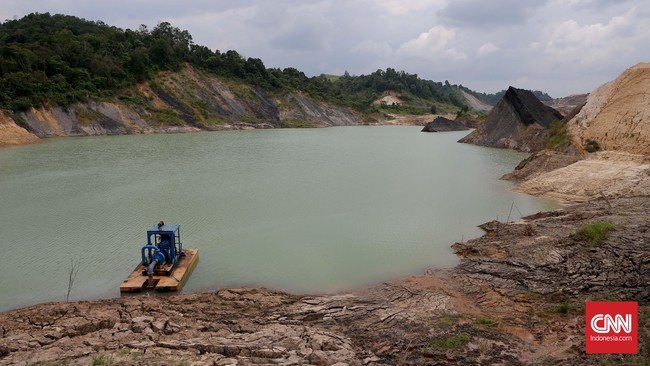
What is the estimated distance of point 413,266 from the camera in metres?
12.2

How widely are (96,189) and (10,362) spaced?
56.0 ft

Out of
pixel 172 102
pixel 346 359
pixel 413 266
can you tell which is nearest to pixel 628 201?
pixel 413 266

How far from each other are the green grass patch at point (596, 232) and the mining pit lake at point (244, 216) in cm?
353

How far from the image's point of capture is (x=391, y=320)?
818 centimetres

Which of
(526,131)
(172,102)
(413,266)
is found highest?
(172,102)

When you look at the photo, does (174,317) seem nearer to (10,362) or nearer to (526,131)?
(10,362)

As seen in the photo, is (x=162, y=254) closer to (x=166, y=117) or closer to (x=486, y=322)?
(x=486, y=322)

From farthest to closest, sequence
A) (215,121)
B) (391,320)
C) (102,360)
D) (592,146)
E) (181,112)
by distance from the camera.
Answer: (215,121) < (181,112) < (592,146) < (391,320) < (102,360)

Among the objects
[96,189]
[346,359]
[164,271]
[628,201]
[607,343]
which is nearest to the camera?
[607,343]

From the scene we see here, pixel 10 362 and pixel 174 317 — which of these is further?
pixel 174 317

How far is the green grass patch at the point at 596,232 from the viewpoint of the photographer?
427 inches

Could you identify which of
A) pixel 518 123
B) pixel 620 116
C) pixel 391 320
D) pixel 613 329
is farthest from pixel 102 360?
pixel 518 123

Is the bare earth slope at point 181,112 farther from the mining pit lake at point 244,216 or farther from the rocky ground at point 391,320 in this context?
the rocky ground at point 391,320

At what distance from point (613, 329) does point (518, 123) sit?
43118 millimetres
